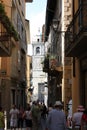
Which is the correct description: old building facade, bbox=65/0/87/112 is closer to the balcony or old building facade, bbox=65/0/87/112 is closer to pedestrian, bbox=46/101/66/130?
the balcony

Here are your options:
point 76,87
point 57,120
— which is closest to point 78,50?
point 76,87

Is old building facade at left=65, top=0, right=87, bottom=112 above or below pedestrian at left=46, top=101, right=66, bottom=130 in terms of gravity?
above

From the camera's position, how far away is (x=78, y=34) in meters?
16.1

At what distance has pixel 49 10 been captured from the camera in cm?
4219

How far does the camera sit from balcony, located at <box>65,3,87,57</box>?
15422 mm

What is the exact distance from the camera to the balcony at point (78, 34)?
15.4 m

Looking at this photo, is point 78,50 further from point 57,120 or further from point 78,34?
point 57,120

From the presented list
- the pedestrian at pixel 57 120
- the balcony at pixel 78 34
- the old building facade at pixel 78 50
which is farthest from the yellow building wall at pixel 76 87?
the pedestrian at pixel 57 120

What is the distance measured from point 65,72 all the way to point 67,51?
337 inches

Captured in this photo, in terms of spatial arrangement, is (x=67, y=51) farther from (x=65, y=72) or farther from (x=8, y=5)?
(x=8, y=5)

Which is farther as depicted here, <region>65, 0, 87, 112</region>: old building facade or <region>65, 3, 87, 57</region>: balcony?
<region>65, 0, 87, 112</region>: old building facade

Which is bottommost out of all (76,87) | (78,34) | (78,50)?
(76,87)

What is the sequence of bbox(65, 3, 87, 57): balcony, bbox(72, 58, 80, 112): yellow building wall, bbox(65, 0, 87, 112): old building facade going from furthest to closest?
bbox(72, 58, 80, 112): yellow building wall
bbox(65, 0, 87, 112): old building facade
bbox(65, 3, 87, 57): balcony

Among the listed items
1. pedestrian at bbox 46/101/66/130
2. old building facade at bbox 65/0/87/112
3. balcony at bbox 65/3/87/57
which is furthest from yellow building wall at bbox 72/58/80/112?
pedestrian at bbox 46/101/66/130
